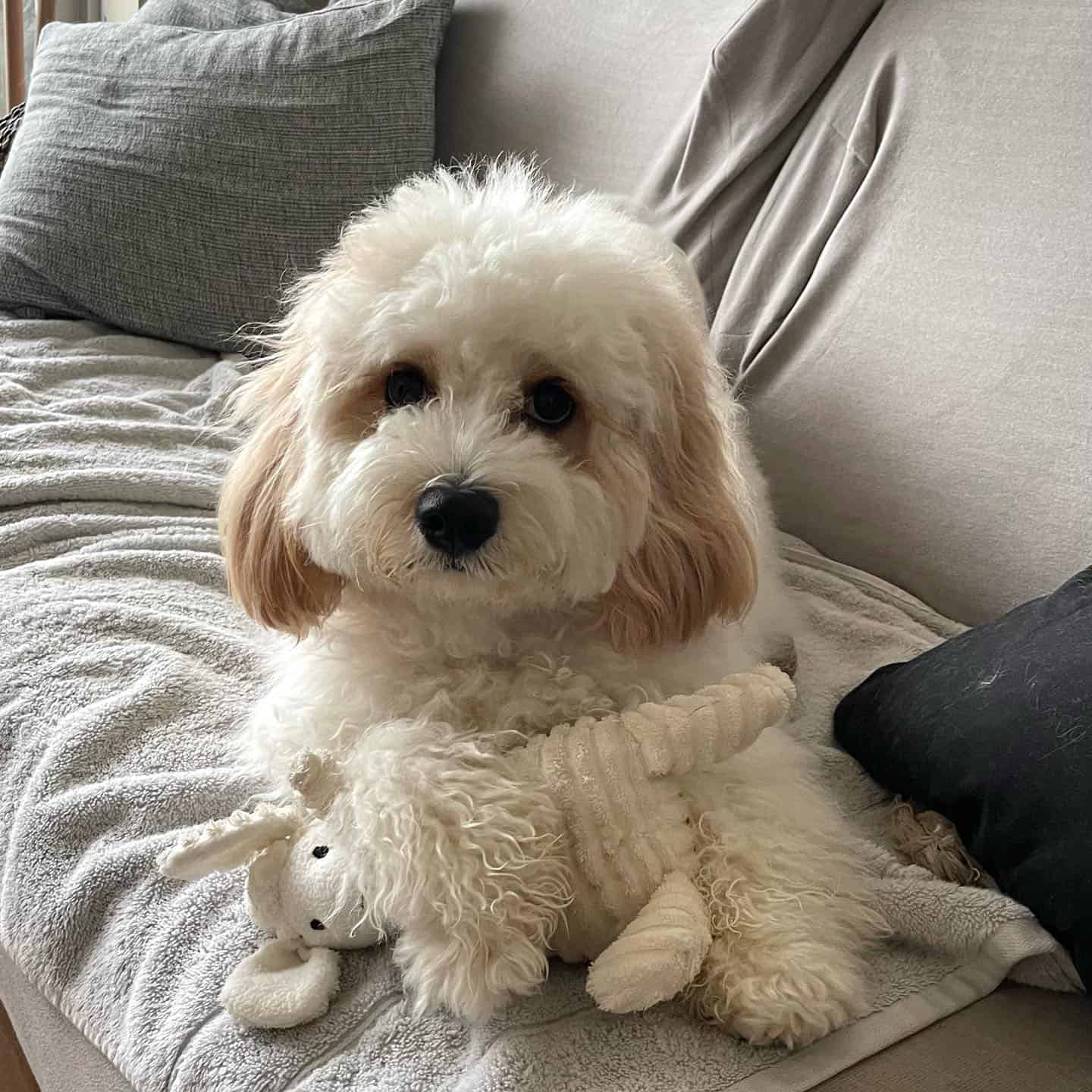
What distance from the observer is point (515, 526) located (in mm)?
939

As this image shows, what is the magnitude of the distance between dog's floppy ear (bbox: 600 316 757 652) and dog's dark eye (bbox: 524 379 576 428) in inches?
3.6

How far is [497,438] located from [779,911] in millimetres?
467

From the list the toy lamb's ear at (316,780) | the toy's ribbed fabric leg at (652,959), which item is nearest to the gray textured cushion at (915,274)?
the toy's ribbed fabric leg at (652,959)

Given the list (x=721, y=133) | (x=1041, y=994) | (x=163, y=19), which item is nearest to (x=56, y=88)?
(x=163, y=19)

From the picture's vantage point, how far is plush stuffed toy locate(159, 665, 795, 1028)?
0.84m

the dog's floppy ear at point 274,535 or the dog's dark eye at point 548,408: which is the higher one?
the dog's dark eye at point 548,408

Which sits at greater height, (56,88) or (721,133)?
(721,133)

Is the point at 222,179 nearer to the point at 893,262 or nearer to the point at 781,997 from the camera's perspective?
the point at 893,262

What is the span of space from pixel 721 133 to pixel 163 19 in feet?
4.49

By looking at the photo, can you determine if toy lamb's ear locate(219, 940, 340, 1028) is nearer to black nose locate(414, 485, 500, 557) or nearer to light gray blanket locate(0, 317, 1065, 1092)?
A: light gray blanket locate(0, 317, 1065, 1092)

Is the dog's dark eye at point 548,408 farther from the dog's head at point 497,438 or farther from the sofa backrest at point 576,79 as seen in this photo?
the sofa backrest at point 576,79

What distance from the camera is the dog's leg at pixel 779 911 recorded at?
0.85m

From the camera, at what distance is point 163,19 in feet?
7.96

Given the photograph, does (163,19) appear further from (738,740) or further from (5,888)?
(738,740)
